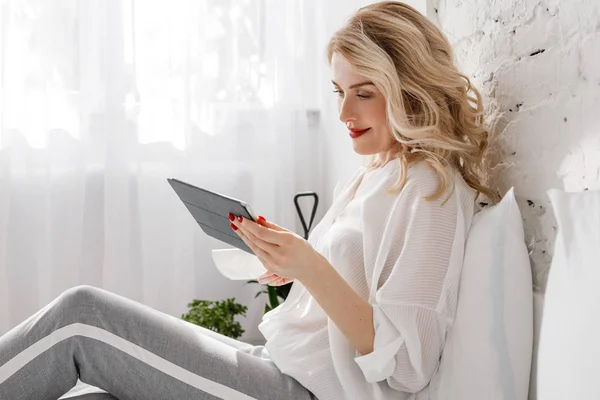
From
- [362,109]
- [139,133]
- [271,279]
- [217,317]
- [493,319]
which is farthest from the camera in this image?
[139,133]

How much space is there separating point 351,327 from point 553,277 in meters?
0.38

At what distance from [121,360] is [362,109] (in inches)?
27.7

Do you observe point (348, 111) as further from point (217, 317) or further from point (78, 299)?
point (217, 317)

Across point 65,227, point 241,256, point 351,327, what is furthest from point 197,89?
point 351,327

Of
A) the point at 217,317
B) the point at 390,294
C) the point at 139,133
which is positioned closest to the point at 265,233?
the point at 390,294

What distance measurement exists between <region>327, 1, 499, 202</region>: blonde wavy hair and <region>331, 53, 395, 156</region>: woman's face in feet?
0.09

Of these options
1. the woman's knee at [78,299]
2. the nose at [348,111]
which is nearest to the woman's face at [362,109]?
the nose at [348,111]

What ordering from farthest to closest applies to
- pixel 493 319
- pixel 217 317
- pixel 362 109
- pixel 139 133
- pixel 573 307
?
pixel 139 133 < pixel 217 317 < pixel 362 109 < pixel 493 319 < pixel 573 307

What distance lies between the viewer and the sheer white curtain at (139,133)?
2.67 metres

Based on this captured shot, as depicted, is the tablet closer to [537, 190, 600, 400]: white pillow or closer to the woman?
the woman

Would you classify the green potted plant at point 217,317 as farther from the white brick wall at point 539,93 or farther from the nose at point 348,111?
the white brick wall at point 539,93

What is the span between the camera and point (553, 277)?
101 cm

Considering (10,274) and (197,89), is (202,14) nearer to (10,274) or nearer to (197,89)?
(197,89)

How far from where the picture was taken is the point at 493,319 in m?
1.18
